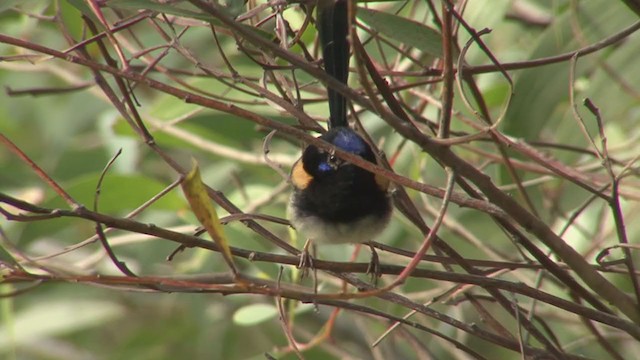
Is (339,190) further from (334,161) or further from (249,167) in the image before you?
(249,167)

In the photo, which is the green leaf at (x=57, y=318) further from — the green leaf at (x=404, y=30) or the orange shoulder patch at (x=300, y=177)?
the green leaf at (x=404, y=30)

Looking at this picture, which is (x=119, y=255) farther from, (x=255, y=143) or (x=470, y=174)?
(x=470, y=174)

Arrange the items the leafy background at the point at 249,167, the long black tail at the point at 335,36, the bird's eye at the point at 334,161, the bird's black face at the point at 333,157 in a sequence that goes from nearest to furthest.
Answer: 1. the long black tail at the point at 335,36
2. the bird's black face at the point at 333,157
3. the bird's eye at the point at 334,161
4. the leafy background at the point at 249,167

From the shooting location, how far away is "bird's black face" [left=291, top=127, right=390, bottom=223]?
2.44 m

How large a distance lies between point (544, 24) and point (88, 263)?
199 centimetres

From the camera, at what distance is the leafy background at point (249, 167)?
2.89 metres

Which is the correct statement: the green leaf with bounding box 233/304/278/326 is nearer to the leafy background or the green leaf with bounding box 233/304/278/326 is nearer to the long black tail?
the leafy background

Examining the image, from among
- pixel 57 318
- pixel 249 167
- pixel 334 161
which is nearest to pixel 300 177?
pixel 334 161

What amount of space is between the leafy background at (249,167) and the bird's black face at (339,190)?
5.9 inches

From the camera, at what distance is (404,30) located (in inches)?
84.2

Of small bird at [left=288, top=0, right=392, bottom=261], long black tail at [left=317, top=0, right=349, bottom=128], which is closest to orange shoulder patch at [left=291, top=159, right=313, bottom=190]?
small bird at [left=288, top=0, right=392, bottom=261]

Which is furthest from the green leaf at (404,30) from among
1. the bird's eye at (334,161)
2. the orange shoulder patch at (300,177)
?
the orange shoulder patch at (300,177)

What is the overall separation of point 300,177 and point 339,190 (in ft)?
0.47

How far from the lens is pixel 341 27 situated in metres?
2.02
